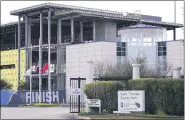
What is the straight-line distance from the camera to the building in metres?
72.1

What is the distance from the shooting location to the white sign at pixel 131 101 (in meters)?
28.8

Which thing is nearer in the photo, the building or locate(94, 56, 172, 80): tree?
locate(94, 56, 172, 80): tree

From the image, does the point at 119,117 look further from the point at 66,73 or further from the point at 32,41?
the point at 32,41

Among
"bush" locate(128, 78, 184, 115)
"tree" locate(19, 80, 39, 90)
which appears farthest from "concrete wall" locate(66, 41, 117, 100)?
"bush" locate(128, 78, 184, 115)

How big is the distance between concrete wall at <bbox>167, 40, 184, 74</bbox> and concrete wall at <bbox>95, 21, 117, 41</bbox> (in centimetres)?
1781

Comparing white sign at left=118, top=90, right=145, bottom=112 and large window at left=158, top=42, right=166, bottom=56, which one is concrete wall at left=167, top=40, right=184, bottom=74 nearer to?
large window at left=158, top=42, right=166, bottom=56

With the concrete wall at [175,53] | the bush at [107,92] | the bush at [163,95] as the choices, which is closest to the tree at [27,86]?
the concrete wall at [175,53]

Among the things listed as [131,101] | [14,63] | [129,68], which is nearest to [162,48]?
[129,68]

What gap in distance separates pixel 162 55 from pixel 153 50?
162cm

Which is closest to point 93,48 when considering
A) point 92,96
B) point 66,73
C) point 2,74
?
point 66,73

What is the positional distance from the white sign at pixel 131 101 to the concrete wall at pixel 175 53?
3943cm

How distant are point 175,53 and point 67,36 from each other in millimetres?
28293

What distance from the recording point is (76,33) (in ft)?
304

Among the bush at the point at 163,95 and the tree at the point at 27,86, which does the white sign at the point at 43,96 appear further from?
the bush at the point at 163,95
